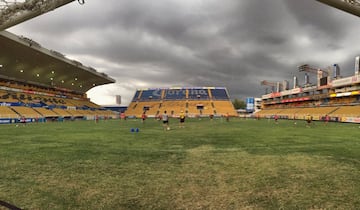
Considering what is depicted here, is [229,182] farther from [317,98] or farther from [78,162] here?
[317,98]

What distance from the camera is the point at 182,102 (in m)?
92.4

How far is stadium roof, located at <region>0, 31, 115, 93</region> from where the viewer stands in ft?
133

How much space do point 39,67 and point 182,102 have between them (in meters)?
52.0

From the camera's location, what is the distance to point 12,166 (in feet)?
21.7

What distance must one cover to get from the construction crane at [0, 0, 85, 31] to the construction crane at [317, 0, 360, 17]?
7437 mm

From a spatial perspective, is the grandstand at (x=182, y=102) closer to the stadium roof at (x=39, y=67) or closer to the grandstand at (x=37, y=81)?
the stadium roof at (x=39, y=67)

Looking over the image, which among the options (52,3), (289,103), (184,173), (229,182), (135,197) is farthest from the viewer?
(289,103)

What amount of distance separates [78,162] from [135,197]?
12.4ft

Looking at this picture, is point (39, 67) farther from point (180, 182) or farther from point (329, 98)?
point (329, 98)

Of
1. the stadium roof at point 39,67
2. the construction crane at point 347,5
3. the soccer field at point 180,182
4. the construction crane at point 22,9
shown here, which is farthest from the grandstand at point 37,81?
the construction crane at point 347,5

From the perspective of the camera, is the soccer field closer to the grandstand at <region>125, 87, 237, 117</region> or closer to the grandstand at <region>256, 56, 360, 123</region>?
the grandstand at <region>256, 56, 360, 123</region>

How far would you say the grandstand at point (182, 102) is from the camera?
85.6m

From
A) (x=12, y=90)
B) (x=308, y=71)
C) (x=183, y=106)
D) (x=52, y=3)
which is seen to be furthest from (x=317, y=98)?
(x=12, y=90)

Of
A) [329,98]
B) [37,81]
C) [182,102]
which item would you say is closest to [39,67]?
[37,81]
